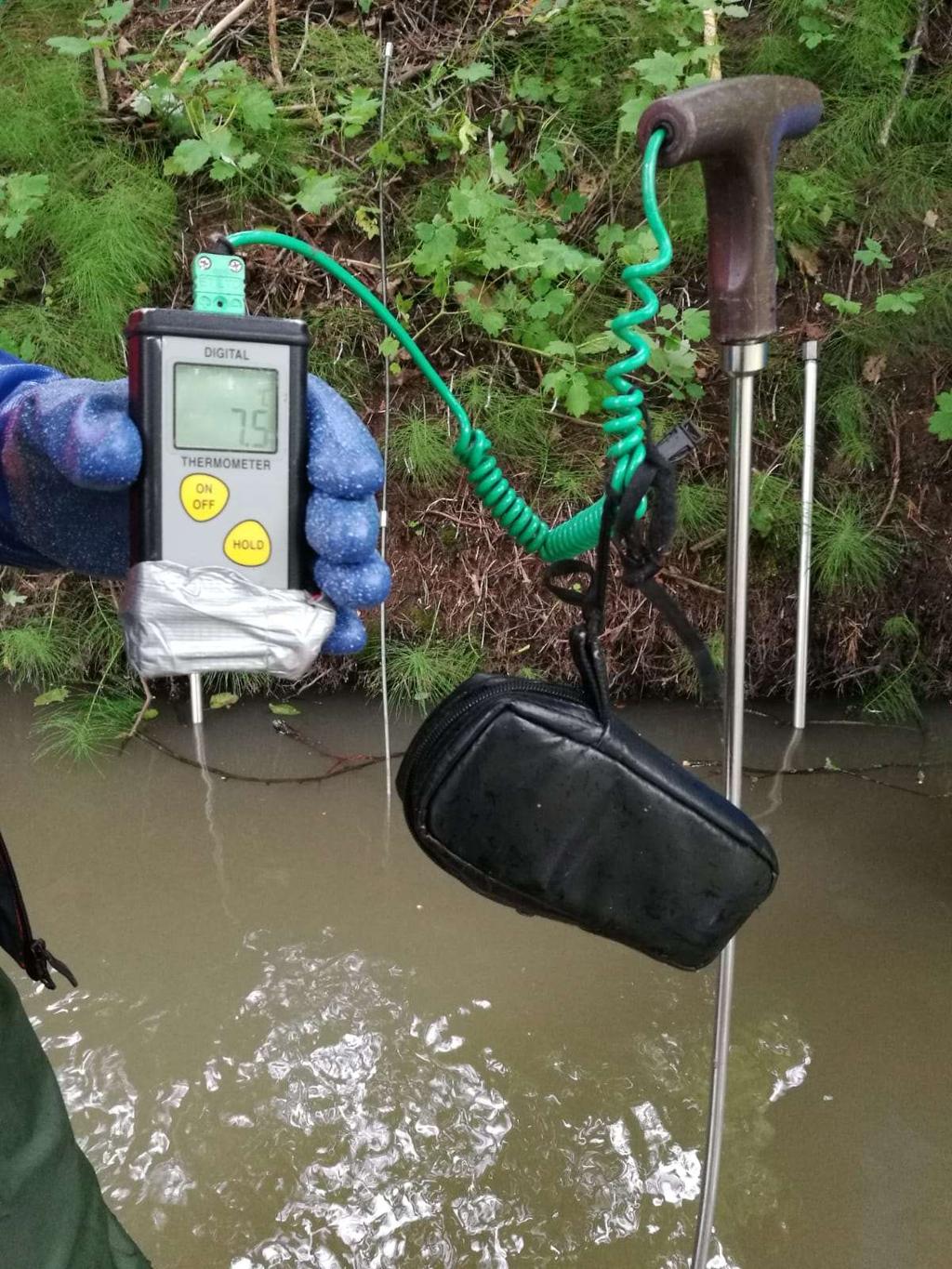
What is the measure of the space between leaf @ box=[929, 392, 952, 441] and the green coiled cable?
1330mm

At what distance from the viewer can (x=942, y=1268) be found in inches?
41.2

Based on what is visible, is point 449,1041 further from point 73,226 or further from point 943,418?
point 73,226

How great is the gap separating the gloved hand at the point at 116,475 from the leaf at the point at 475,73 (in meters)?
1.50

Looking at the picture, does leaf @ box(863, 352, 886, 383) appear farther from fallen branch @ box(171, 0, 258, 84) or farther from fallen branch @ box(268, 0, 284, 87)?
fallen branch @ box(171, 0, 258, 84)

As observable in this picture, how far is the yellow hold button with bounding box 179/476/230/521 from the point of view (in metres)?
0.69

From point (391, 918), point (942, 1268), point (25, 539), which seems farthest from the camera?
point (391, 918)

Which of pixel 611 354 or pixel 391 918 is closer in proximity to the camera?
pixel 391 918

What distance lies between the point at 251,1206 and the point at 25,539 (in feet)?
2.54

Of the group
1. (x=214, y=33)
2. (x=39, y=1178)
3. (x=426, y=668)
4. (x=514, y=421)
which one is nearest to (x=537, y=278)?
(x=514, y=421)

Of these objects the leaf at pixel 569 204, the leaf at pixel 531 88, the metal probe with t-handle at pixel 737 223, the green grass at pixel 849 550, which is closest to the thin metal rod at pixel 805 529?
the green grass at pixel 849 550

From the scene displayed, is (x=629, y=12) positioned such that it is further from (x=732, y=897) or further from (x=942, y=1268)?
(x=942, y=1268)

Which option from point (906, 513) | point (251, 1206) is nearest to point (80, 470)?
point (251, 1206)

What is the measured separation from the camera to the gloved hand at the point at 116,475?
2.27 ft

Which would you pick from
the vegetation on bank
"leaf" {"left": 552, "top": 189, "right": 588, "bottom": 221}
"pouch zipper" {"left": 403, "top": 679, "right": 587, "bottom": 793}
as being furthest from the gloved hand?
"leaf" {"left": 552, "top": 189, "right": 588, "bottom": 221}
